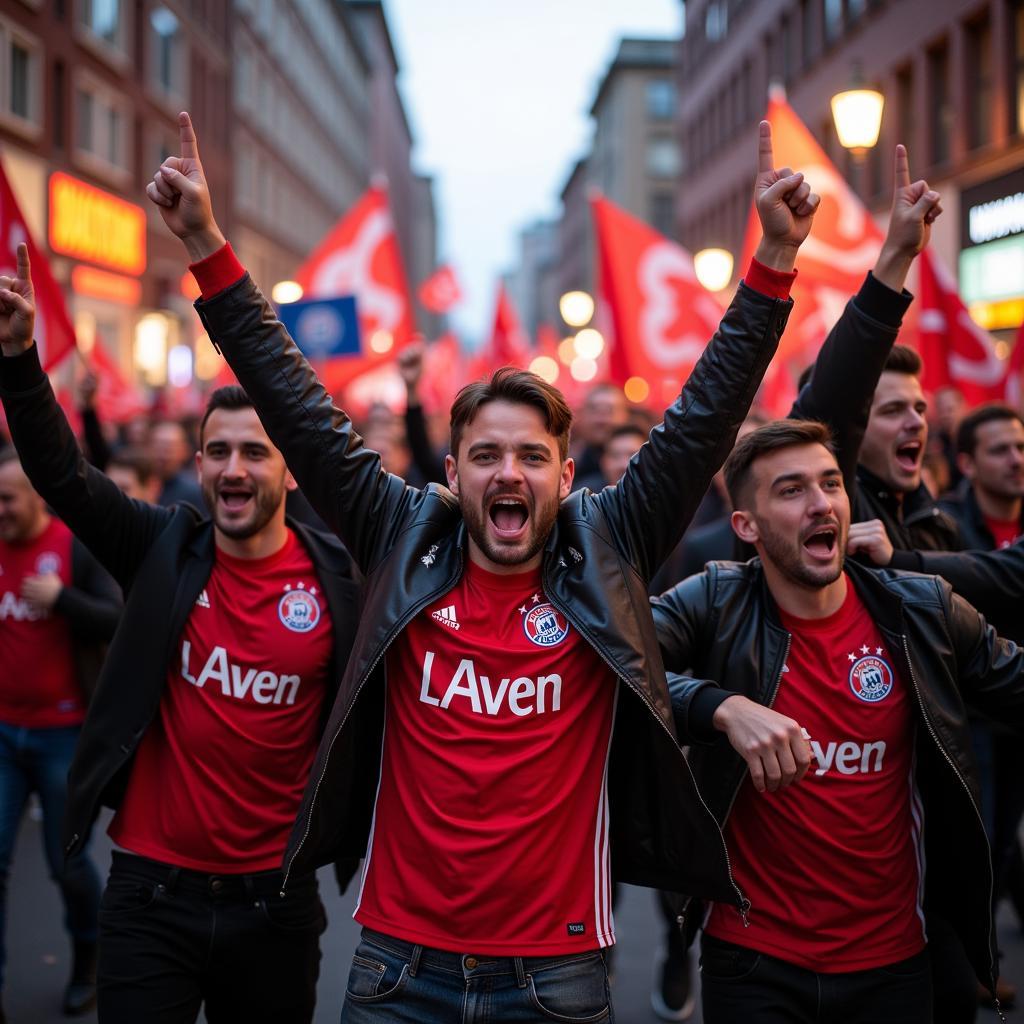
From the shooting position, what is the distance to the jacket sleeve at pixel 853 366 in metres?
3.40

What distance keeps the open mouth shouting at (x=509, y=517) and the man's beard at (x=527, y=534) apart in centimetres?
1

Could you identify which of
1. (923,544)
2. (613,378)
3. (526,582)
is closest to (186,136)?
(526,582)

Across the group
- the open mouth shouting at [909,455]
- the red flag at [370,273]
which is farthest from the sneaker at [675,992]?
the red flag at [370,273]

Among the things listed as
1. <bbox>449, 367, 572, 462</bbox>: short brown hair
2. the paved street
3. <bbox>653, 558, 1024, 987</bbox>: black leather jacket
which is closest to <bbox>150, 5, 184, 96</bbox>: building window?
the paved street

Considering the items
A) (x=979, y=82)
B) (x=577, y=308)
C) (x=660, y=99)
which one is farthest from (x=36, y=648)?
(x=660, y=99)

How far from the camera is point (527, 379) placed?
116 inches

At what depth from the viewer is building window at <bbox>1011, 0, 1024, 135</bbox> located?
2034 centimetres

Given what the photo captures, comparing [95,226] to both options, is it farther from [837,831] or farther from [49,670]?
[837,831]

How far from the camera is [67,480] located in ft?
11.3

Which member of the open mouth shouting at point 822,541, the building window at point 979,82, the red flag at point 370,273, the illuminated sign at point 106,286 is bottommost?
the open mouth shouting at point 822,541

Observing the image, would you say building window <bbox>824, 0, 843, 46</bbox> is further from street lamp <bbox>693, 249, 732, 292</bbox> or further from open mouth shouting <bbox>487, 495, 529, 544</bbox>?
open mouth shouting <bbox>487, 495, 529, 544</bbox>

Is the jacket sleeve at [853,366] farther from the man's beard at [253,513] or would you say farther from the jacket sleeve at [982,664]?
the man's beard at [253,513]

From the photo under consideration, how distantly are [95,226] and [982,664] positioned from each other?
90.1 feet

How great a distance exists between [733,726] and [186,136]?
1.91 m
